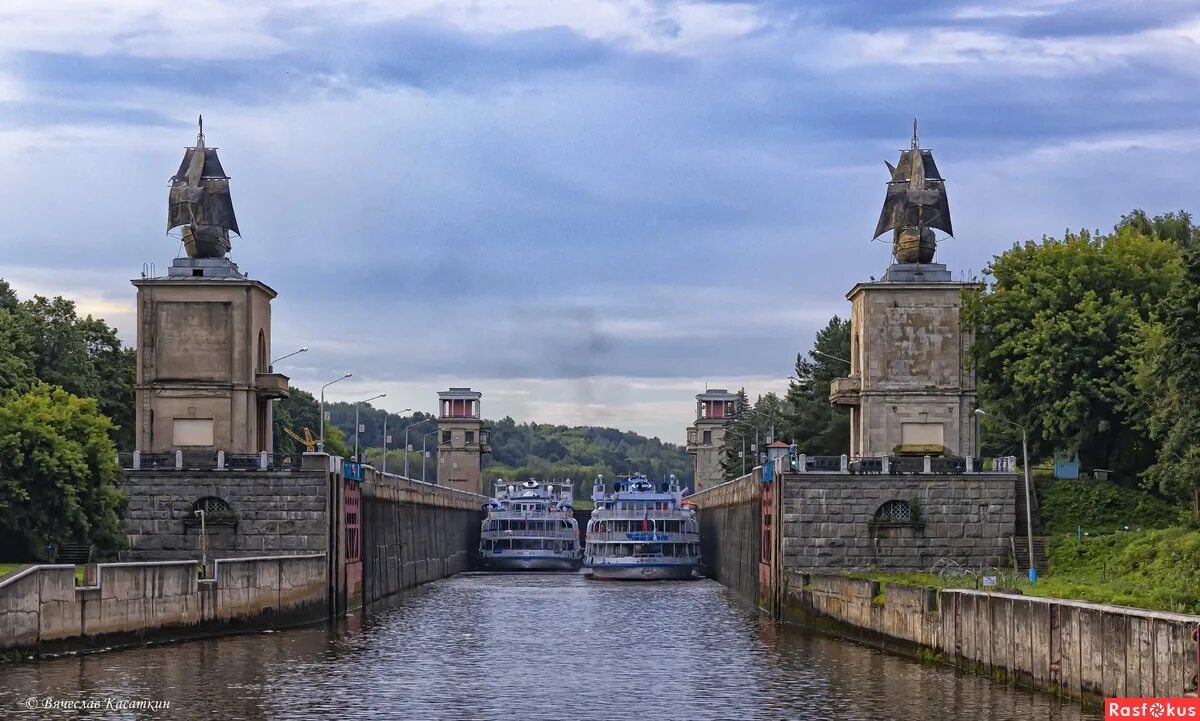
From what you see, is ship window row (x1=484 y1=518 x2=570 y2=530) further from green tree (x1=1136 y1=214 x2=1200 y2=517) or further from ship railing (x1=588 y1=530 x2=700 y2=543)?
green tree (x1=1136 y1=214 x2=1200 y2=517)

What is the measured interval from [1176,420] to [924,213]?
76.3 ft

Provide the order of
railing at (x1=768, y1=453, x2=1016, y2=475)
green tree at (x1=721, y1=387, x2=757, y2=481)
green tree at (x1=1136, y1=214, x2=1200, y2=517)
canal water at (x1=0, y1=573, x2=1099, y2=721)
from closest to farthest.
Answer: canal water at (x1=0, y1=573, x2=1099, y2=721) < green tree at (x1=1136, y1=214, x2=1200, y2=517) < railing at (x1=768, y1=453, x2=1016, y2=475) < green tree at (x1=721, y1=387, x2=757, y2=481)

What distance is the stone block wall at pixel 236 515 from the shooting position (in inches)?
2753

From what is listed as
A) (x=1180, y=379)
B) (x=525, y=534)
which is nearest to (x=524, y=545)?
(x=525, y=534)

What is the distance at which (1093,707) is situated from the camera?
3819 centimetres

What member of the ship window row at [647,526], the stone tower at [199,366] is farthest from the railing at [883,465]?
the ship window row at [647,526]

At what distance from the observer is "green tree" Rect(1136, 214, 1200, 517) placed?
62750 millimetres

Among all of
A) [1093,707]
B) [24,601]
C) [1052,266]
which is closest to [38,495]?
[24,601]

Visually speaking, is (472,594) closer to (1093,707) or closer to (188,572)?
(188,572)

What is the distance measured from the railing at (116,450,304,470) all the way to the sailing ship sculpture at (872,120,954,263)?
106ft

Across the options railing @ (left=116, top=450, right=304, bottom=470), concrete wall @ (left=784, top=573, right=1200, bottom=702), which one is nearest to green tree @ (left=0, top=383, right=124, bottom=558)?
railing @ (left=116, top=450, right=304, bottom=470)

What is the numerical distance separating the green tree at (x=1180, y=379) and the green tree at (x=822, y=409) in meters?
39.1

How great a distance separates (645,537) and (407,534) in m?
17.8

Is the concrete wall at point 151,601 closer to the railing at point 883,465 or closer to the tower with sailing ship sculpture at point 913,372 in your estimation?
the railing at point 883,465
